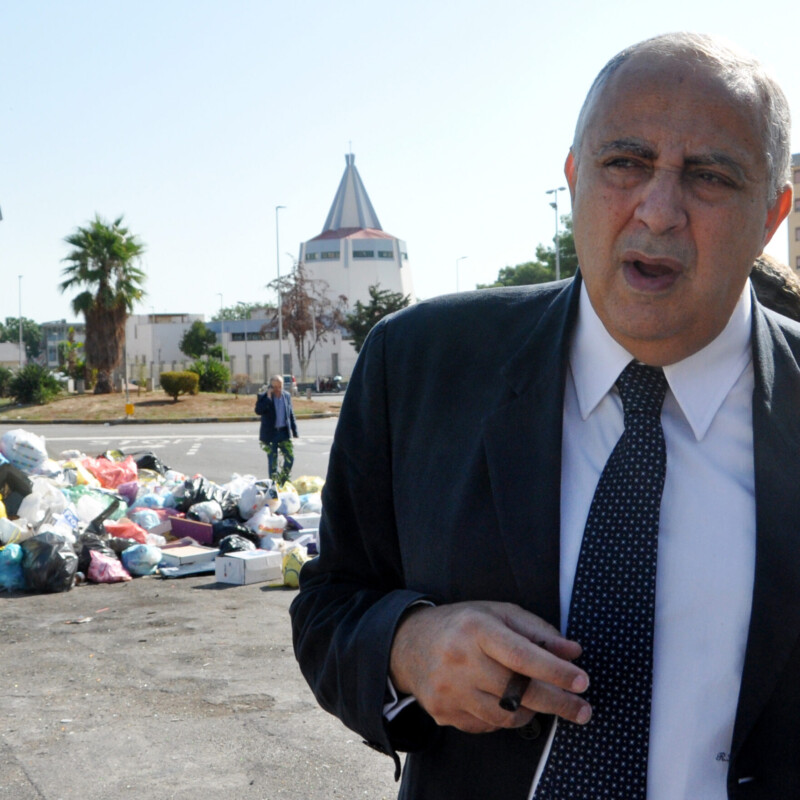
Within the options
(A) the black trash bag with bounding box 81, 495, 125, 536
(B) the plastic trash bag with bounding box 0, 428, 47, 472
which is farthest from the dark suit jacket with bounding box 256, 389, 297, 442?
(A) the black trash bag with bounding box 81, 495, 125, 536

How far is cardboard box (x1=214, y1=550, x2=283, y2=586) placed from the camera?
8656mm

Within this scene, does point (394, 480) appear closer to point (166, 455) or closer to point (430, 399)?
point (430, 399)

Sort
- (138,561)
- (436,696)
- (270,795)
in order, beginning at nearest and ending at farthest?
(436,696) → (270,795) → (138,561)

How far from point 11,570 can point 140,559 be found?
3.58 ft

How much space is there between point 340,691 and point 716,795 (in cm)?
52

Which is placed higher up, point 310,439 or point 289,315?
point 289,315

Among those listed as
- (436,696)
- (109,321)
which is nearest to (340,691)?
(436,696)

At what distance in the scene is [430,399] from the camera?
153cm

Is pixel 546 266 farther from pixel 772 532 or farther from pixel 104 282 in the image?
pixel 772 532

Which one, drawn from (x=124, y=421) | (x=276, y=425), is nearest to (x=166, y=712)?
(x=276, y=425)

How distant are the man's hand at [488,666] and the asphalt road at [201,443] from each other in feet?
40.8

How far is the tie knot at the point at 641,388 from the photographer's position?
1.46m

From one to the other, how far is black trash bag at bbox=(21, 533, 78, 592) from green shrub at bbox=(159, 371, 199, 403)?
98.9ft

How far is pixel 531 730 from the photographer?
1.30 m
